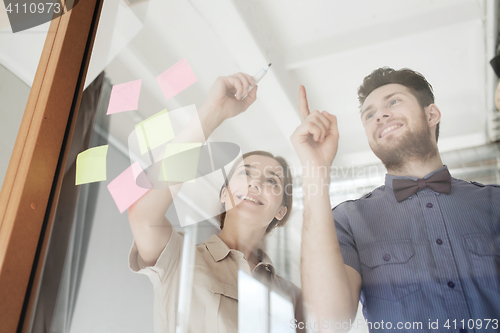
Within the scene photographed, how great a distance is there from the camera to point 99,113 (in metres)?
1.40

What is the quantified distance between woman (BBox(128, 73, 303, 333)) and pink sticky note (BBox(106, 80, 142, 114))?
393 mm

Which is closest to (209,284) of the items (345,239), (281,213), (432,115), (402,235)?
(281,213)

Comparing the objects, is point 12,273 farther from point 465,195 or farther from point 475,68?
point 475,68

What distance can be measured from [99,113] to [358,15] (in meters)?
1.01

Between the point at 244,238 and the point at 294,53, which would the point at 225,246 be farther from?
the point at 294,53

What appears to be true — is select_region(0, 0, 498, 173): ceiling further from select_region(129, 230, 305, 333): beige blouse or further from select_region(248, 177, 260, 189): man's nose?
select_region(129, 230, 305, 333): beige blouse

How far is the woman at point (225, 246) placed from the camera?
0.97 metres

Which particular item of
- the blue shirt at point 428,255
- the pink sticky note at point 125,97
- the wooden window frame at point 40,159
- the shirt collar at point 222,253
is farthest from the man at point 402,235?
the wooden window frame at point 40,159

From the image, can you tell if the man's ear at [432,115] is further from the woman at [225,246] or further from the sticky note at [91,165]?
the sticky note at [91,165]

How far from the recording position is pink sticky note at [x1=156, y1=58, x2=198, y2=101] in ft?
4.27

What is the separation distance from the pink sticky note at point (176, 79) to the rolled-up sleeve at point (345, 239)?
0.71m

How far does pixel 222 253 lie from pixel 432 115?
68 centimetres

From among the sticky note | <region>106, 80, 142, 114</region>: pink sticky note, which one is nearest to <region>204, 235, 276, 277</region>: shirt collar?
the sticky note

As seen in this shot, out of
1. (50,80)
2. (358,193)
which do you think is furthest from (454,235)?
(50,80)
